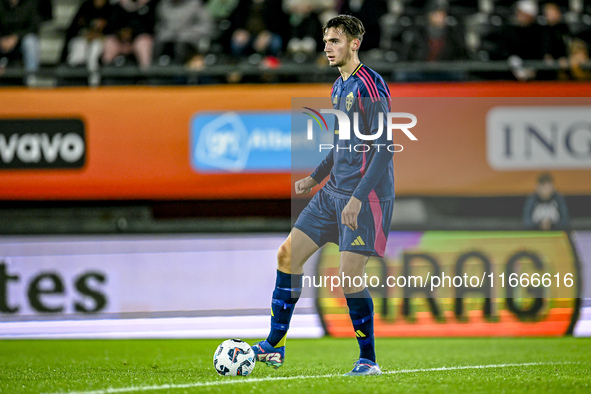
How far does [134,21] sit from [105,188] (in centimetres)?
Answer: 222

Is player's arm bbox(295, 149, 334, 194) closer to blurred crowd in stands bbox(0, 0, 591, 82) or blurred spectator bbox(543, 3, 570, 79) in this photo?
blurred crowd in stands bbox(0, 0, 591, 82)

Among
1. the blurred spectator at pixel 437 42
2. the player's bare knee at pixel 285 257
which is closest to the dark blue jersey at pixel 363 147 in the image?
the player's bare knee at pixel 285 257

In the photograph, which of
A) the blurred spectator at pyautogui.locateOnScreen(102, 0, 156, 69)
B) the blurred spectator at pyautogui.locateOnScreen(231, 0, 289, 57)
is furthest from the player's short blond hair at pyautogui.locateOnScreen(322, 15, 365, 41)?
the blurred spectator at pyautogui.locateOnScreen(102, 0, 156, 69)

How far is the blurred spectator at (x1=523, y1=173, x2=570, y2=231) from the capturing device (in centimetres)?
902

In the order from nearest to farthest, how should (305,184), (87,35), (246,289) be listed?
(305,184) → (246,289) → (87,35)

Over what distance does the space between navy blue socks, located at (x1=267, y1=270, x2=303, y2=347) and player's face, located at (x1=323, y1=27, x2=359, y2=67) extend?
4.19ft

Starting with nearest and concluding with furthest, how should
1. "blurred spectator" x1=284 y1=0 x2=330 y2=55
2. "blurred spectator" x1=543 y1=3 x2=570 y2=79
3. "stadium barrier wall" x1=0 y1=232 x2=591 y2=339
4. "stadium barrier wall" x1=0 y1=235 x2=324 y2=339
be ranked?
"stadium barrier wall" x1=0 y1=232 x2=591 y2=339 → "stadium barrier wall" x1=0 y1=235 x2=324 y2=339 → "blurred spectator" x1=543 y1=3 x2=570 y2=79 → "blurred spectator" x1=284 y1=0 x2=330 y2=55

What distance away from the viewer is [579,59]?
9578mm

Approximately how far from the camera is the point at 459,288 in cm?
846

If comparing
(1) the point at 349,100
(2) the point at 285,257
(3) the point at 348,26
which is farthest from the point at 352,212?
(3) the point at 348,26

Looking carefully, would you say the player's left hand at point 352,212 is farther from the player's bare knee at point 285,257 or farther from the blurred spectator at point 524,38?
the blurred spectator at point 524,38

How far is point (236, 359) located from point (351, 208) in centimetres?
113

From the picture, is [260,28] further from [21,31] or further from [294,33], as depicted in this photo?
[21,31]

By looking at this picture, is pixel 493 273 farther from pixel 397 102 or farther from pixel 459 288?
pixel 397 102
